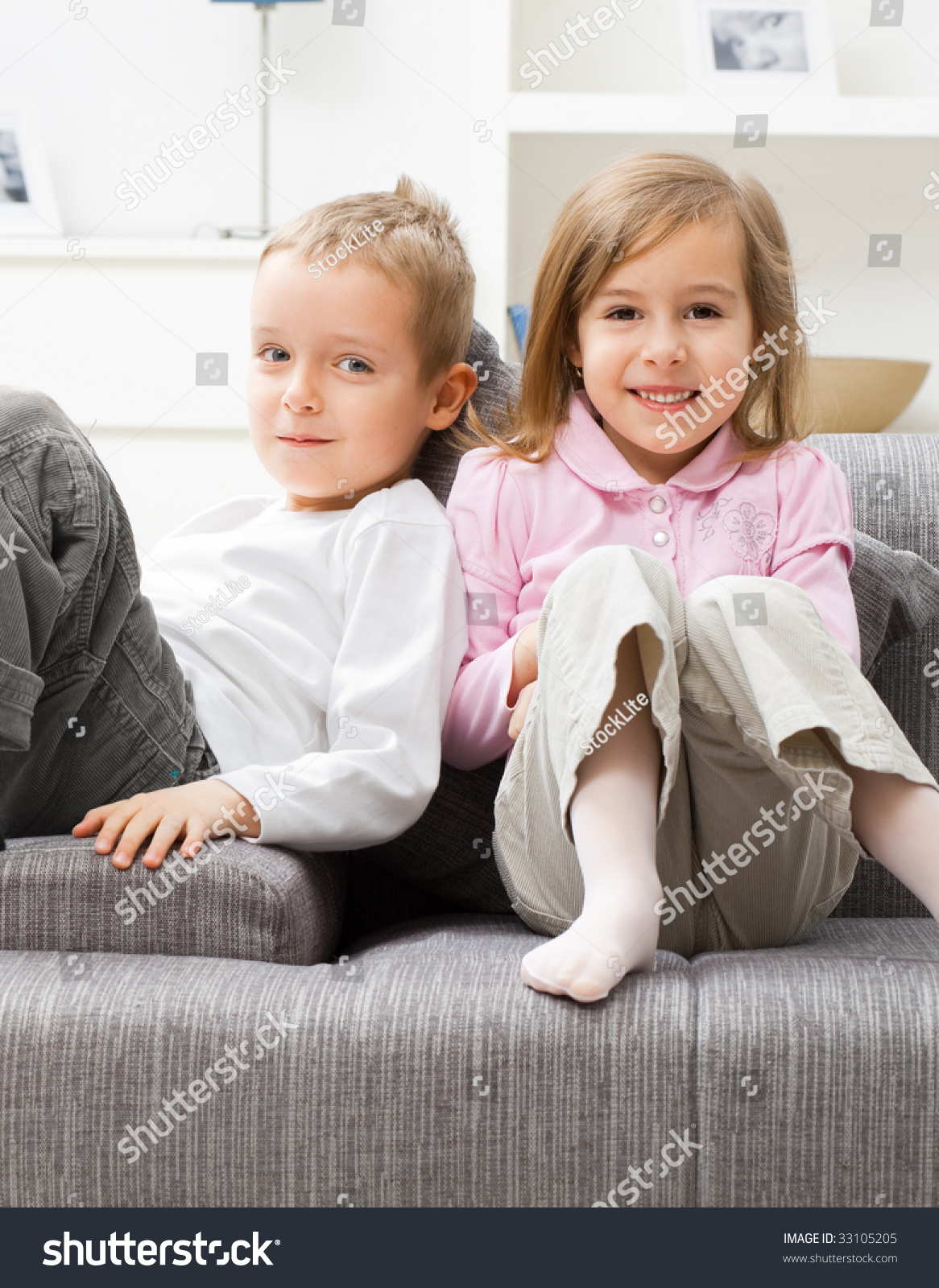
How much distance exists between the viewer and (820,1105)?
0.65 m

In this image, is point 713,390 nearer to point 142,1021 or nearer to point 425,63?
point 142,1021

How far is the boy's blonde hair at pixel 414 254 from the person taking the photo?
3.28 ft

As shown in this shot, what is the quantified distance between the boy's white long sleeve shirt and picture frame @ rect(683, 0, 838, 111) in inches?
54.4

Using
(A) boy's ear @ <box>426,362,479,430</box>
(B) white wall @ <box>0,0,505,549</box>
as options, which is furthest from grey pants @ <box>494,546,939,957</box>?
(B) white wall @ <box>0,0,505,549</box>

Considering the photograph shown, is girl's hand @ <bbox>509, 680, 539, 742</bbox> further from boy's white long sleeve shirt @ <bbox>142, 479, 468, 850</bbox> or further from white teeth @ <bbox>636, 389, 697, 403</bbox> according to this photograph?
white teeth @ <bbox>636, 389, 697, 403</bbox>

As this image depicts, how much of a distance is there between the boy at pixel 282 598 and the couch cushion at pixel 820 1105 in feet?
1.04

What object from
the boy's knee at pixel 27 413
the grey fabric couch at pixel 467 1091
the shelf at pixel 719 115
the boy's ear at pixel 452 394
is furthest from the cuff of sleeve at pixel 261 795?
the shelf at pixel 719 115

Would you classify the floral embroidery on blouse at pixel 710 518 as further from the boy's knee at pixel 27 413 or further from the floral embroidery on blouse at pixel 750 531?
the boy's knee at pixel 27 413

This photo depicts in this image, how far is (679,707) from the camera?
77 centimetres

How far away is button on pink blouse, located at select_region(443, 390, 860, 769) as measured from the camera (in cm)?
96

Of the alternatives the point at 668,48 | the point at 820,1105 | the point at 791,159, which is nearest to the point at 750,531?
the point at 820,1105

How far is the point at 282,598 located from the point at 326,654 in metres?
0.06

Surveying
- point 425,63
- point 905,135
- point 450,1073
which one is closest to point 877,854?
point 450,1073

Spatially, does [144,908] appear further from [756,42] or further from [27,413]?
[756,42]
